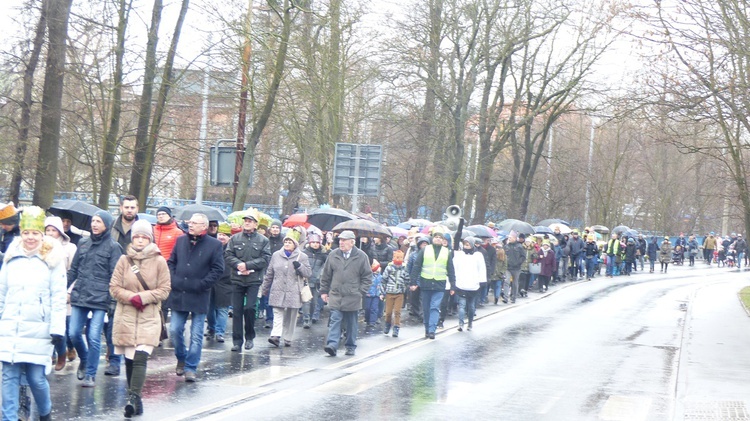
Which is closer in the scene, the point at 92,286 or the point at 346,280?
the point at 92,286

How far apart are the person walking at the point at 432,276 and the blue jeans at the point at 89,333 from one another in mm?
7652

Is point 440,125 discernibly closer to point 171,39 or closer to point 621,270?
point 621,270

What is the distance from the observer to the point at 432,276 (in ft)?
57.8

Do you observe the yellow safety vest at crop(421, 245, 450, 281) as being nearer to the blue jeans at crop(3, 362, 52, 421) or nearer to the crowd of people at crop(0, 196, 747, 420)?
the crowd of people at crop(0, 196, 747, 420)

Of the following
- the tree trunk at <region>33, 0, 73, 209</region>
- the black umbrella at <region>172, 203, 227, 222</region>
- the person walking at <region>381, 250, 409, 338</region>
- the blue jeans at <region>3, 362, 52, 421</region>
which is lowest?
the blue jeans at <region>3, 362, 52, 421</region>

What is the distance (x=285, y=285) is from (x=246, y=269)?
935 millimetres

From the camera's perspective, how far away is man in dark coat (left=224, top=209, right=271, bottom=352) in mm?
14172

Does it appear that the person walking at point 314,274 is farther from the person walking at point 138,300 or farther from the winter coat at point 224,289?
the person walking at point 138,300

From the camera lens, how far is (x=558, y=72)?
4619 centimetres

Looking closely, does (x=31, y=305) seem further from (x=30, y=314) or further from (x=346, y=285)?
(x=346, y=285)

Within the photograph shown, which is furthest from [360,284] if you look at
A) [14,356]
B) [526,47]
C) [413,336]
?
[526,47]

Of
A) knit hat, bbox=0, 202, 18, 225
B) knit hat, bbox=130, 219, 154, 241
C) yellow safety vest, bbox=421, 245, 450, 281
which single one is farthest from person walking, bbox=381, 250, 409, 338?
knit hat, bbox=130, 219, 154, 241

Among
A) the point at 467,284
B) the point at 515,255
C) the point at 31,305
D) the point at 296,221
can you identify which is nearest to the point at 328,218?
the point at 296,221

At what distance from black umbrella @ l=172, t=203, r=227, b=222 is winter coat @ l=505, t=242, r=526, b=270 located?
31.4 ft
